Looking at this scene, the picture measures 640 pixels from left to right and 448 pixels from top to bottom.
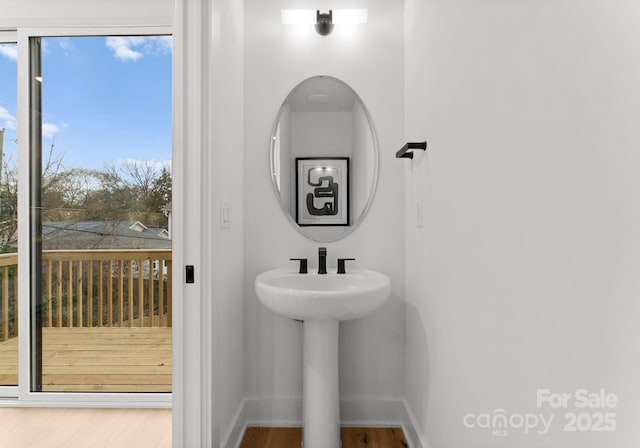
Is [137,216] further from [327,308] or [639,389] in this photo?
[639,389]

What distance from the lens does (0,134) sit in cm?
237

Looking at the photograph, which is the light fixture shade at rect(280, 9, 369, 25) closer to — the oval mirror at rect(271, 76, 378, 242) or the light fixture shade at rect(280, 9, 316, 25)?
the light fixture shade at rect(280, 9, 316, 25)

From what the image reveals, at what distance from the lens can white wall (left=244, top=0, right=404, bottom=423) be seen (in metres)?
2.04

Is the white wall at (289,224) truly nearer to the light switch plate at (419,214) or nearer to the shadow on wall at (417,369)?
the shadow on wall at (417,369)

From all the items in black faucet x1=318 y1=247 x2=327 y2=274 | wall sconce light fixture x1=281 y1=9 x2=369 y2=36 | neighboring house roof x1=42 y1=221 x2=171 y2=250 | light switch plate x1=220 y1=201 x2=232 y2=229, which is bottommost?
black faucet x1=318 y1=247 x2=327 y2=274

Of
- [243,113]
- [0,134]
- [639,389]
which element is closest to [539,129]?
[639,389]

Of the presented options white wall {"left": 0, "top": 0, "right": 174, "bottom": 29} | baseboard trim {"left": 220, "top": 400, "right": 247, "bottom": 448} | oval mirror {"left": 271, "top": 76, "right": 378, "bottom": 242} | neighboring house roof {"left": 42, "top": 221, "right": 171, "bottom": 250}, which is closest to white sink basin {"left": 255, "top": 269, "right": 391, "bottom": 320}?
oval mirror {"left": 271, "top": 76, "right": 378, "bottom": 242}

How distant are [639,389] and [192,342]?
4.20ft

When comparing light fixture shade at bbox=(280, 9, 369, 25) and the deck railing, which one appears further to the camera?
the deck railing

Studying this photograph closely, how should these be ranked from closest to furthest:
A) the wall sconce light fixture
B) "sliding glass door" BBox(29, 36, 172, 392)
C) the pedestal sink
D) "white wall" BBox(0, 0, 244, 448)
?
"white wall" BBox(0, 0, 244, 448), the pedestal sink, the wall sconce light fixture, "sliding glass door" BBox(29, 36, 172, 392)

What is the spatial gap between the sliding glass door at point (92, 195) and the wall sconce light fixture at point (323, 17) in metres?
0.94

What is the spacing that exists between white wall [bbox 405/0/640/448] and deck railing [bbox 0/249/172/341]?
207cm

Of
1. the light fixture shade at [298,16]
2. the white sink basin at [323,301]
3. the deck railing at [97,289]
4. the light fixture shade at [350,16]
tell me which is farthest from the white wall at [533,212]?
the deck railing at [97,289]

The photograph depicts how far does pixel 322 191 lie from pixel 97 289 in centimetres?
173
